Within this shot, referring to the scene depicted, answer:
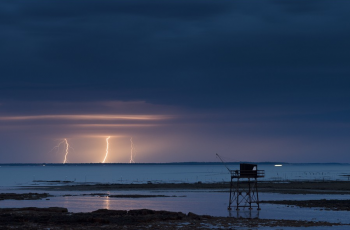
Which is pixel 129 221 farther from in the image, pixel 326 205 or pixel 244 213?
pixel 326 205

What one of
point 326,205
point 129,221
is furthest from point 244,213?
point 129,221

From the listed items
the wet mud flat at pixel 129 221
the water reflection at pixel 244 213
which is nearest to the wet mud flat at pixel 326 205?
the water reflection at pixel 244 213

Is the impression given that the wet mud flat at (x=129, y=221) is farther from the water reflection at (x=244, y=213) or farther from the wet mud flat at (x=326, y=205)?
the wet mud flat at (x=326, y=205)

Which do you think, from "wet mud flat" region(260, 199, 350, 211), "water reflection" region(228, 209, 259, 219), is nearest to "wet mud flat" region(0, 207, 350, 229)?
"water reflection" region(228, 209, 259, 219)

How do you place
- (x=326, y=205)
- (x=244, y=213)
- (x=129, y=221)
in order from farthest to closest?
(x=326, y=205), (x=244, y=213), (x=129, y=221)

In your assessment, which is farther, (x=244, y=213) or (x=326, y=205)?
(x=326, y=205)

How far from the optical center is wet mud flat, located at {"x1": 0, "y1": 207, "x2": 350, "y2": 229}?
2005 inches

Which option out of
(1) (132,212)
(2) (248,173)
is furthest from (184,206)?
(1) (132,212)

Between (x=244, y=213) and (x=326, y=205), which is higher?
(x=326, y=205)

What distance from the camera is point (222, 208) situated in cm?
7338

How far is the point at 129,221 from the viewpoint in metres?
54.1

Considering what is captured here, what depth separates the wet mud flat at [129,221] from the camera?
167 ft

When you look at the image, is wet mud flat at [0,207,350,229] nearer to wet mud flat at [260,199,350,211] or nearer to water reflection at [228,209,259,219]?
water reflection at [228,209,259,219]

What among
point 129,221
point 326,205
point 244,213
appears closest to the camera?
point 129,221
